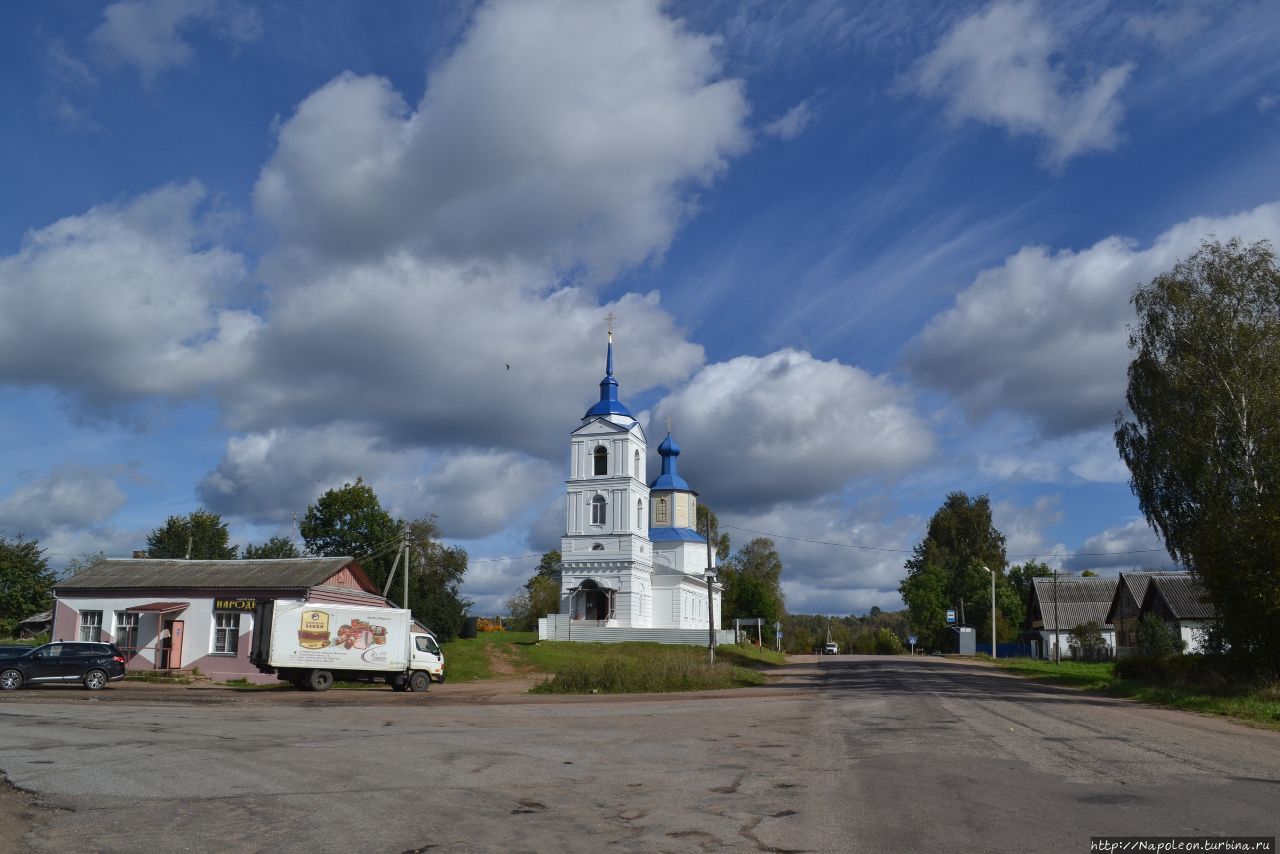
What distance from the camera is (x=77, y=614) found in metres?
39.0

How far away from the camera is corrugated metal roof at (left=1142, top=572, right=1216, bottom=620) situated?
54.9 meters

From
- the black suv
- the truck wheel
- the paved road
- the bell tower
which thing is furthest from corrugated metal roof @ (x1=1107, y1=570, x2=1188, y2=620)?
the black suv

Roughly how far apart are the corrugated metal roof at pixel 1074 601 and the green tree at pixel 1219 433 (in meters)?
41.5

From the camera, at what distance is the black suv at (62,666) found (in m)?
27.9

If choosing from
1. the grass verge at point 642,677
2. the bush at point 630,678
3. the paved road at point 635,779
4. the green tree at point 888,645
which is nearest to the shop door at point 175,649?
the grass verge at point 642,677

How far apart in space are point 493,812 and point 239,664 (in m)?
31.2

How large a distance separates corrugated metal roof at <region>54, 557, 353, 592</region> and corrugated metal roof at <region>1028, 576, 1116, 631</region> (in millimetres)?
56328

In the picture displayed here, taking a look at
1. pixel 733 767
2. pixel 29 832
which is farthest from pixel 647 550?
pixel 29 832

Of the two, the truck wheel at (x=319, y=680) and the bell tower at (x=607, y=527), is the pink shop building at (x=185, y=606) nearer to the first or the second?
the truck wheel at (x=319, y=680)

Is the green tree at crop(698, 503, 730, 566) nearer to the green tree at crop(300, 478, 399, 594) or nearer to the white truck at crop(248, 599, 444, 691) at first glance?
the green tree at crop(300, 478, 399, 594)

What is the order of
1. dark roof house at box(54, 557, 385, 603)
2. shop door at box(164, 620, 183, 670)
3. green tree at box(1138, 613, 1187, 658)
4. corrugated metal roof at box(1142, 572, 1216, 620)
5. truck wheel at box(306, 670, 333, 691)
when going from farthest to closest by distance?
corrugated metal roof at box(1142, 572, 1216, 620), green tree at box(1138, 613, 1187, 658), dark roof house at box(54, 557, 385, 603), shop door at box(164, 620, 183, 670), truck wheel at box(306, 670, 333, 691)

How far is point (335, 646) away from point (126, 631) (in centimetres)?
1434

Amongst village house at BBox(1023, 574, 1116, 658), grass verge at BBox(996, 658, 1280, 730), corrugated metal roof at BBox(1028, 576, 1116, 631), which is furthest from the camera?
corrugated metal roof at BBox(1028, 576, 1116, 631)

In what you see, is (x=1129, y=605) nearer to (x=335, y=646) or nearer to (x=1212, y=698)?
(x=1212, y=698)
